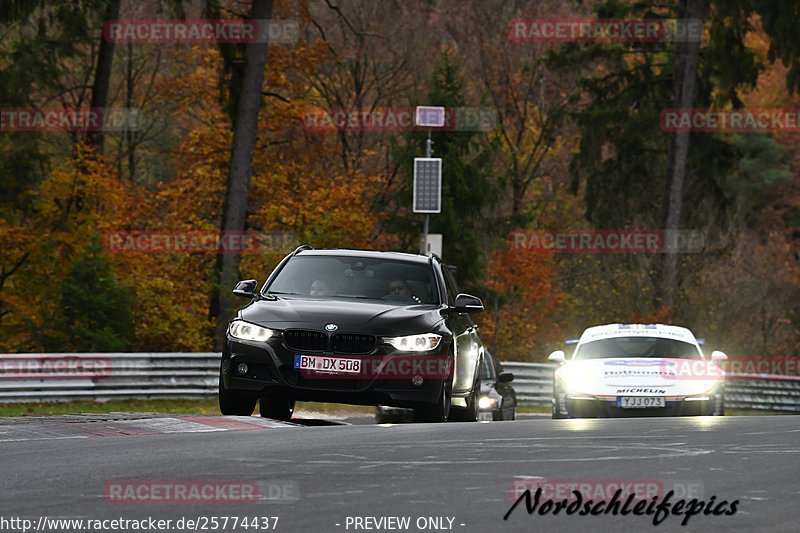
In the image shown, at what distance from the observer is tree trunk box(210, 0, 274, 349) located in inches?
1426

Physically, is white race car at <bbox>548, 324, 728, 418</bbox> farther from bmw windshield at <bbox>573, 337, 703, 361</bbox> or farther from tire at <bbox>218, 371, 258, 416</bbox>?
tire at <bbox>218, 371, 258, 416</bbox>

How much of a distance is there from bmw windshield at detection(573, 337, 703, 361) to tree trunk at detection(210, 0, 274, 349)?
16212 mm

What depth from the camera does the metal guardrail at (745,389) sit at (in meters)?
34.2

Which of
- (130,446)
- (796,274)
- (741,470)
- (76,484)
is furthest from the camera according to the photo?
(796,274)

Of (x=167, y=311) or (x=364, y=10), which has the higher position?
(x=364, y=10)

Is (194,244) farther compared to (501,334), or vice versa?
(501,334)

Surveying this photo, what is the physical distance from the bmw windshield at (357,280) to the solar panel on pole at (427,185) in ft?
50.9

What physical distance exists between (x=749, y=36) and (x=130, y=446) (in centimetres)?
5457

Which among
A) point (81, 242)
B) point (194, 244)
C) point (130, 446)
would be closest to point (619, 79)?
point (194, 244)

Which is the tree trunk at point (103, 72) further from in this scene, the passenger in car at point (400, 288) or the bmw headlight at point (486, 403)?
the passenger in car at point (400, 288)

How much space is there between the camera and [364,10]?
5678cm

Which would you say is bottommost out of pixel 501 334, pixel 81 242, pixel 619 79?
pixel 501 334

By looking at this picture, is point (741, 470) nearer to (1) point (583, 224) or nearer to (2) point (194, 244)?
(2) point (194, 244)

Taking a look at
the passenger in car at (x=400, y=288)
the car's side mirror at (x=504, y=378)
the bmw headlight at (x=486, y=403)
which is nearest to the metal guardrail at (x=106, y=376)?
the bmw headlight at (x=486, y=403)
